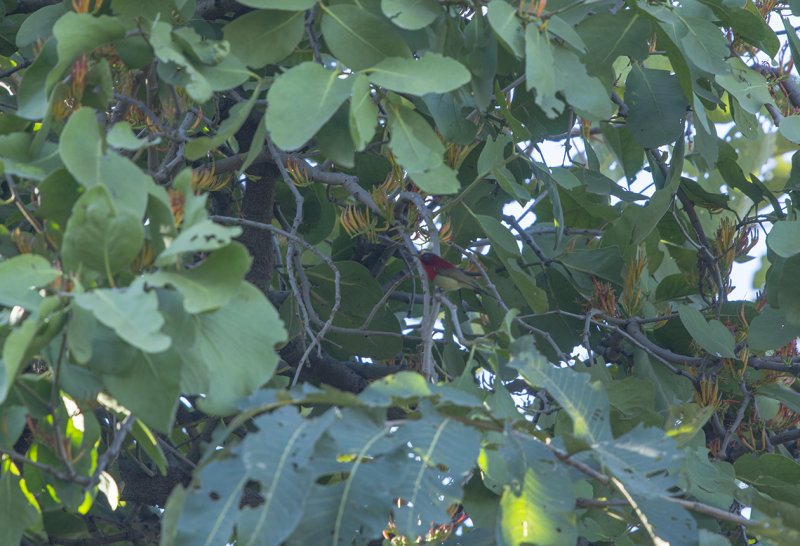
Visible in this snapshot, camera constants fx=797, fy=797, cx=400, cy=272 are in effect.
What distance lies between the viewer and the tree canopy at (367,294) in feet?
3.95

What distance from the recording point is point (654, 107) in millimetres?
2451

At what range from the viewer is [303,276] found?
8.62 ft

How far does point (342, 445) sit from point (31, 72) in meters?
1.00

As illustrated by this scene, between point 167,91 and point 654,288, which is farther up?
point 167,91

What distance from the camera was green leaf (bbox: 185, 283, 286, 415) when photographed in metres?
1.28

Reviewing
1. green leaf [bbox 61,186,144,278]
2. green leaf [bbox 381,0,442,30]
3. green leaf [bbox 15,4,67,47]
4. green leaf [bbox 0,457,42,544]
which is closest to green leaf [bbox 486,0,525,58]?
green leaf [bbox 381,0,442,30]

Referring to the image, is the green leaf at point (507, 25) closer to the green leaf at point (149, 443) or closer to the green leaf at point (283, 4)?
the green leaf at point (283, 4)

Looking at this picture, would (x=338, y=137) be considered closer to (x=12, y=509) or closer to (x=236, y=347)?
(x=236, y=347)

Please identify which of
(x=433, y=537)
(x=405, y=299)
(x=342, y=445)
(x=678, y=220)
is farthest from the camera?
(x=405, y=299)

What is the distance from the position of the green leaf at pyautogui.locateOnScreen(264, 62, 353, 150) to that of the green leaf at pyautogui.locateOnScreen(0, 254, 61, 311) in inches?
17.7

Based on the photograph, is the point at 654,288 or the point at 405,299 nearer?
the point at 654,288

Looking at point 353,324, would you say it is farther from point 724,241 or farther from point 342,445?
point 342,445

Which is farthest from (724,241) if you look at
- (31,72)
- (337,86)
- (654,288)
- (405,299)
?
(31,72)

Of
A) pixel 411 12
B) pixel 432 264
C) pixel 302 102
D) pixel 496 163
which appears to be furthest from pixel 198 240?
pixel 432 264
